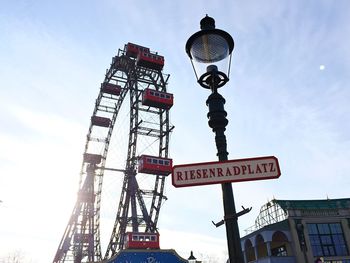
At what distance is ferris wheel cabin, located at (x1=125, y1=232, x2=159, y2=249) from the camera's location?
32.7 m

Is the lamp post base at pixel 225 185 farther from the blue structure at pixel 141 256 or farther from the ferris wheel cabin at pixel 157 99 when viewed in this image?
the ferris wheel cabin at pixel 157 99

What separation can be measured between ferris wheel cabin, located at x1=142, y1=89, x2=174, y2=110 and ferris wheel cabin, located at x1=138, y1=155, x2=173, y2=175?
6848 mm

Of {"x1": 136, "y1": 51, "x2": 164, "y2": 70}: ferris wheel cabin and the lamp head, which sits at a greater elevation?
{"x1": 136, "y1": 51, "x2": 164, "y2": 70}: ferris wheel cabin

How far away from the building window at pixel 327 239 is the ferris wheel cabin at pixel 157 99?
21512 mm

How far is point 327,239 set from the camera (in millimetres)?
36469

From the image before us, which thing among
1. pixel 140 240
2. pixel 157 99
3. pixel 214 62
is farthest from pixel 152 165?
pixel 214 62

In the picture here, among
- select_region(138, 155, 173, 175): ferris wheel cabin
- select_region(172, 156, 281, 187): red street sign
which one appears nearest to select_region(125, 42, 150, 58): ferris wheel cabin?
select_region(138, 155, 173, 175): ferris wheel cabin

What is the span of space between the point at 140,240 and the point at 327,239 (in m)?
20.2

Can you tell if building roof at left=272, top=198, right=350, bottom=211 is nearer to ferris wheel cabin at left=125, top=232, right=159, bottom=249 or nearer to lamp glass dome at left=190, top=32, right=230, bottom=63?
ferris wheel cabin at left=125, top=232, right=159, bottom=249

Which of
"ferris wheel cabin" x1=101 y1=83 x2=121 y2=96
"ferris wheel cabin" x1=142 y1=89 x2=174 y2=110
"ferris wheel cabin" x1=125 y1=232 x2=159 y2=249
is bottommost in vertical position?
"ferris wheel cabin" x1=125 y1=232 x2=159 y2=249

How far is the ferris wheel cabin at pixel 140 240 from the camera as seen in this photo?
107ft

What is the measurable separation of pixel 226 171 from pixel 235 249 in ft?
3.06

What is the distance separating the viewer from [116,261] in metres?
8.06

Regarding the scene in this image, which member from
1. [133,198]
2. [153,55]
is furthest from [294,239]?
[153,55]
